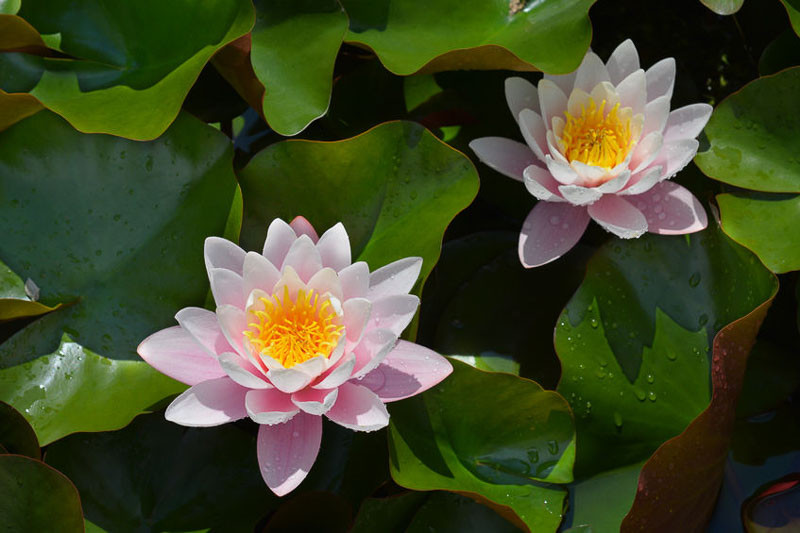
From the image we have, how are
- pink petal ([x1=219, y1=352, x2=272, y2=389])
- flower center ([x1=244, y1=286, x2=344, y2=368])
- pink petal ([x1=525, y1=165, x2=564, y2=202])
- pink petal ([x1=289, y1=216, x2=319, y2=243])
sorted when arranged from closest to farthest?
pink petal ([x1=219, y1=352, x2=272, y2=389])
flower center ([x1=244, y1=286, x2=344, y2=368])
pink petal ([x1=289, y1=216, x2=319, y2=243])
pink petal ([x1=525, y1=165, x2=564, y2=202])

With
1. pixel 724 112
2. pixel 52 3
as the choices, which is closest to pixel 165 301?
pixel 52 3

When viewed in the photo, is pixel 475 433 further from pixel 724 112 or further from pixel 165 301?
pixel 724 112

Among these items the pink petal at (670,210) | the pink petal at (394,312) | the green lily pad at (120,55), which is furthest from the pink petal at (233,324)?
the pink petal at (670,210)

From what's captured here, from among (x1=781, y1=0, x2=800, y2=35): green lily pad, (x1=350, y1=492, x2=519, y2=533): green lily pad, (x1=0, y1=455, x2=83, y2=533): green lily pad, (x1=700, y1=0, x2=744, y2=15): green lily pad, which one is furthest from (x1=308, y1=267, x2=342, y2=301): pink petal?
(x1=781, y1=0, x2=800, y2=35): green lily pad

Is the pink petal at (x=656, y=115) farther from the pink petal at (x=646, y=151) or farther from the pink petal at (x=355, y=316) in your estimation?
the pink petal at (x=355, y=316)

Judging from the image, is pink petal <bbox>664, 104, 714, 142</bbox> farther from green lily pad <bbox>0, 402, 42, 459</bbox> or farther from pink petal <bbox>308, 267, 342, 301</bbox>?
green lily pad <bbox>0, 402, 42, 459</bbox>

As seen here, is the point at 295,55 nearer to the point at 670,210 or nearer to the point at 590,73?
the point at 590,73
